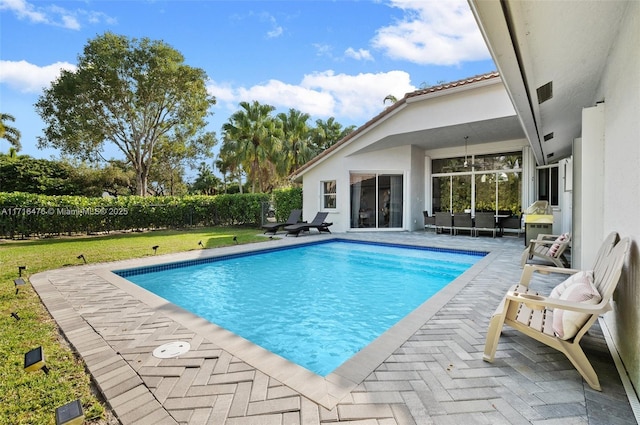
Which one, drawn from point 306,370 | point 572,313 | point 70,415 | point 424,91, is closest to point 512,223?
point 424,91

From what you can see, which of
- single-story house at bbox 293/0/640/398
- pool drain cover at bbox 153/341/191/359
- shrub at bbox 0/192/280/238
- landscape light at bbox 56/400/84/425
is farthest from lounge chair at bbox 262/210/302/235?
landscape light at bbox 56/400/84/425

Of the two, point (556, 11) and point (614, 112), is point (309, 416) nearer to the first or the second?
point (556, 11)

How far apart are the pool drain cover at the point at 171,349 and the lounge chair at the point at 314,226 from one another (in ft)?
31.7

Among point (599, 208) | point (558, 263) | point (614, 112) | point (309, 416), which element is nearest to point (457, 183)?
point (558, 263)

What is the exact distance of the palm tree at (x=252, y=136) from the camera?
23875 millimetres

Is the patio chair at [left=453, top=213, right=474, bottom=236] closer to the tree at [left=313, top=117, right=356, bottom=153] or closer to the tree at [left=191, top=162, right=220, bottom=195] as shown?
the tree at [left=313, top=117, right=356, bottom=153]

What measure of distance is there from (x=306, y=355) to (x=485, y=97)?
9.69 meters

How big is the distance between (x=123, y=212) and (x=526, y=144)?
18.7m

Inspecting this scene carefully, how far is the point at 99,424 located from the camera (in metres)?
2.13

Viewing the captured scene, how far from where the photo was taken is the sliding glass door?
14.5 metres

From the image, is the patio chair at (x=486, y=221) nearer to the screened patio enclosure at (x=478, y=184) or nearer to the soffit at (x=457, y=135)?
the screened patio enclosure at (x=478, y=184)

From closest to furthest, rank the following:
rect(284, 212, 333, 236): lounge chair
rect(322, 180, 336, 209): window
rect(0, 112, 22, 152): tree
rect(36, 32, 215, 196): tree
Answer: rect(284, 212, 333, 236): lounge chair, rect(322, 180, 336, 209): window, rect(36, 32, 215, 196): tree, rect(0, 112, 22, 152): tree

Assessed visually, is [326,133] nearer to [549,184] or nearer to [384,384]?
[549,184]

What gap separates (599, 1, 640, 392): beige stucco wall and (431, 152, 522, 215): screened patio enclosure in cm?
965
